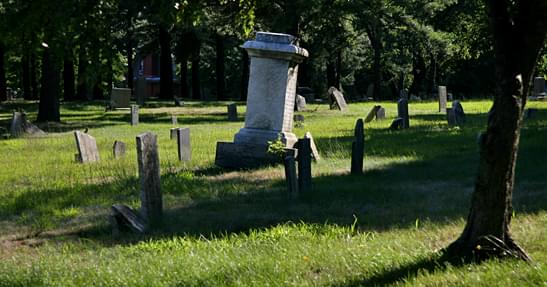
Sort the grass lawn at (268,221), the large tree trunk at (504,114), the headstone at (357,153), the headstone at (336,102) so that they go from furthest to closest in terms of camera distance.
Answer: the headstone at (336,102) → the headstone at (357,153) → the grass lawn at (268,221) → the large tree trunk at (504,114)

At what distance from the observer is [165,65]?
49500 mm

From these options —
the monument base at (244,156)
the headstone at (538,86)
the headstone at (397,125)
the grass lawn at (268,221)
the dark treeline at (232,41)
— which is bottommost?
the grass lawn at (268,221)

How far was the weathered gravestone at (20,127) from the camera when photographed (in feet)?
73.9

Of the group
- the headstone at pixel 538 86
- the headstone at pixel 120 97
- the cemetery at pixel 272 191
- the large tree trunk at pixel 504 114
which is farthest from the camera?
the headstone at pixel 538 86

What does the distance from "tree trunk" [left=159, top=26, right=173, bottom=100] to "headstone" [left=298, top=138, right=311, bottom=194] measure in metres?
39.6

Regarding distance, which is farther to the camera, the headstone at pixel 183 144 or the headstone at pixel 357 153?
the headstone at pixel 183 144

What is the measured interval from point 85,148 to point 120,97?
67.2 ft

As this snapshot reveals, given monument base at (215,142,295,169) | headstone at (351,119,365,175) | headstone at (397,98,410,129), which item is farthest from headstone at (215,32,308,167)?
headstone at (397,98,410,129)

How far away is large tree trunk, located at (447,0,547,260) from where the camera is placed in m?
5.31

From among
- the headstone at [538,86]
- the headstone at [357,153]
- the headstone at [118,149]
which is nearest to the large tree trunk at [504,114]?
the headstone at [357,153]

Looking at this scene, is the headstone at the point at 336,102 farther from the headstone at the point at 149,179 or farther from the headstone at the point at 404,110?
the headstone at the point at 149,179

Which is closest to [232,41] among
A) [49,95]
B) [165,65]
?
[165,65]

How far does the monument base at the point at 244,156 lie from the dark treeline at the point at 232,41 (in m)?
2.13

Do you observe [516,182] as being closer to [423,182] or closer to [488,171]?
[423,182]
